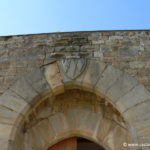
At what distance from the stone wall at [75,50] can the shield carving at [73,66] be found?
12cm

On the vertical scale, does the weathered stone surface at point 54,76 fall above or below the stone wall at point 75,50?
below

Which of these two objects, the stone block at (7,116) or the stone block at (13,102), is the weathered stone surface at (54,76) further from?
the stone block at (7,116)

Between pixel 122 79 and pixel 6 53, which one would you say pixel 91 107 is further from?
pixel 6 53

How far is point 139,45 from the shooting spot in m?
4.66

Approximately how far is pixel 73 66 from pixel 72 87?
0.36 metres

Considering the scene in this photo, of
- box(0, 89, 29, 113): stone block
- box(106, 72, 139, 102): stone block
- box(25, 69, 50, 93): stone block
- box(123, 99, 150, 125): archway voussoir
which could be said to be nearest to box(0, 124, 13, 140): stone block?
box(0, 89, 29, 113): stone block

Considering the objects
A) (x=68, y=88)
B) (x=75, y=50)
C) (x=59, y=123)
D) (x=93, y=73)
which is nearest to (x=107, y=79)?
(x=93, y=73)

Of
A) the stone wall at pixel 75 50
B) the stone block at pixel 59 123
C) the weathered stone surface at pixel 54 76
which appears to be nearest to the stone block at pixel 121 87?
the stone wall at pixel 75 50

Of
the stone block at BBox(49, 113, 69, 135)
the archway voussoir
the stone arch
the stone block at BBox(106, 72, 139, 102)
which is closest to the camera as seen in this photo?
the archway voussoir

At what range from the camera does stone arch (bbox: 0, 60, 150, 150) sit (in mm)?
4035

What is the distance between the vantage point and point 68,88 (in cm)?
457

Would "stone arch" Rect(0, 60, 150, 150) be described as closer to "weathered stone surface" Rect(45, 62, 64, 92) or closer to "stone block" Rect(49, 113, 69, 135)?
"weathered stone surface" Rect(45, 62, 64, 92)

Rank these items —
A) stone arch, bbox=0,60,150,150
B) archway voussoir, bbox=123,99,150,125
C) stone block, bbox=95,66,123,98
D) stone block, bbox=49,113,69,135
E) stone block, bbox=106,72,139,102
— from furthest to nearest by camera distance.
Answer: stone block, bbox=49,113,69,135
stone block, bbox=95,66,123,98
stone block, bbox=106,72,139,102
stone arch, bbox=0,60,150,150
archway voussoir, bbox=123,99,150,125

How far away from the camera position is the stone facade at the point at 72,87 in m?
4.24
